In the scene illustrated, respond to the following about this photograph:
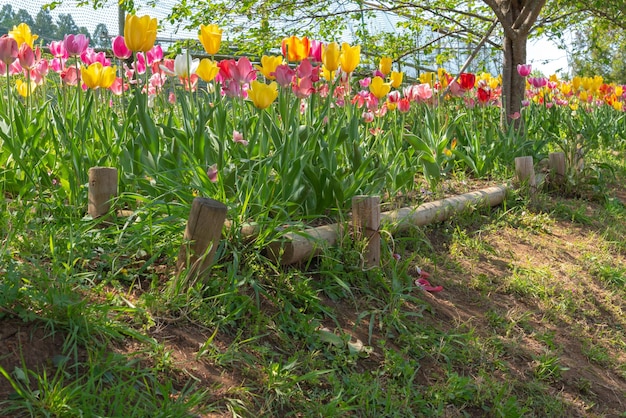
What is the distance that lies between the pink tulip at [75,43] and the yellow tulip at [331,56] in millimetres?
1167

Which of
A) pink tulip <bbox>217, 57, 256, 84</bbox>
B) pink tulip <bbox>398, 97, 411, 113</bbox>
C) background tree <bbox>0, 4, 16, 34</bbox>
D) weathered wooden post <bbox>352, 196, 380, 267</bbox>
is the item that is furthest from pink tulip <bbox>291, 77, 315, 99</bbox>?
background tree <bbox>0, 4, 16, 34</bbox>

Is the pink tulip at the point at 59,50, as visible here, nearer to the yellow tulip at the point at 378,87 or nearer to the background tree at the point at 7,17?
the yellow tulip at the point at 378,87

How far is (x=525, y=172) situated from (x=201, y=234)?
321 centimetres

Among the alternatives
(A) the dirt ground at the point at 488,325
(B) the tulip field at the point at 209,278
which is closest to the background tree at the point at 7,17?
(B) the tulip field at the point at 209,278

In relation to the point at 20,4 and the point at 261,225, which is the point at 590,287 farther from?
the point at 20,4

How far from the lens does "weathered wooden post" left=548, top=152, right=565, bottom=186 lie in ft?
17.0

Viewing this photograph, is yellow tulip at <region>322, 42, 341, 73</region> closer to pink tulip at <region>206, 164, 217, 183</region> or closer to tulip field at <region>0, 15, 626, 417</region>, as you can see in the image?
tulip field at <region>0, 15, 626, 417</region>

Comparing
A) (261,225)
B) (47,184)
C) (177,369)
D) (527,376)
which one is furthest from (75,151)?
(527,376)

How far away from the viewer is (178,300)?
225 centimetres

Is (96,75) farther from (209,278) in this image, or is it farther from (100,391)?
(100,391)

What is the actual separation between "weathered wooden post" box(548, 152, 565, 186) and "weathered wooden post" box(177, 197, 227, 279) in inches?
145

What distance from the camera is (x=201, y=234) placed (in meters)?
2.26

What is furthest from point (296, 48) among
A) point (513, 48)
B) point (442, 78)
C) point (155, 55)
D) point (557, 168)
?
point (513, 48)

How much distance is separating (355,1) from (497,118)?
1871 mm
